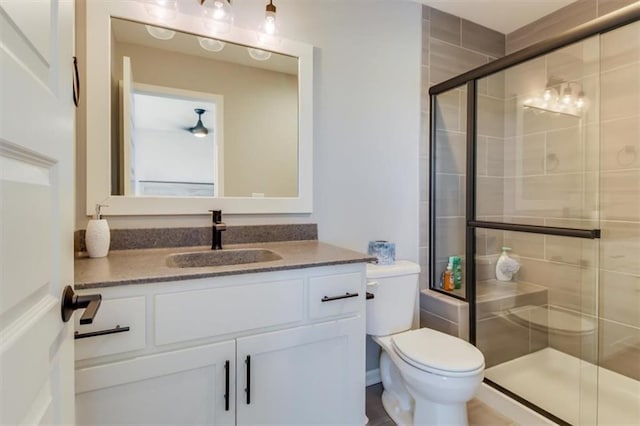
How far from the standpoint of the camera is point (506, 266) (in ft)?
7.08

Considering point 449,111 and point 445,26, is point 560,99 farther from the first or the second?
point 445,26

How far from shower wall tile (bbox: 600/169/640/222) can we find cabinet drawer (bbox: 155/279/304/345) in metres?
1.73

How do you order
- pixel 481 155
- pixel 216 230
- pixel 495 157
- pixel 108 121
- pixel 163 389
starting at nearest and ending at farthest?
pixel 163 389 → pixel 108 121 → pixel 216 230 → pixel 481 155 → pixel 495 157

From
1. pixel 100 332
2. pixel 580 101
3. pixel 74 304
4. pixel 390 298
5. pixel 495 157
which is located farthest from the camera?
pixel 495 157

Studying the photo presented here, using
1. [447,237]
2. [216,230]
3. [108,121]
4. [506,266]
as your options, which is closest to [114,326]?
[216,230]

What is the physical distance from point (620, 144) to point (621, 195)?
291 mm

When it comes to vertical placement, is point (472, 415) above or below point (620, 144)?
below

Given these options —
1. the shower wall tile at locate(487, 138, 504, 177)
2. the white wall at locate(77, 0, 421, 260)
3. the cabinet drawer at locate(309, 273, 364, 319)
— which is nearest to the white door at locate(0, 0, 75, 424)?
the cabinet drawer at locate(309, 273, 364, 319)

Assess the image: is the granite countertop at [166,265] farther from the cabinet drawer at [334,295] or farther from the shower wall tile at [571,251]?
the shower wall tile at [571,251]

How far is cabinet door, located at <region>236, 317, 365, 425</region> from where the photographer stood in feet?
3.84

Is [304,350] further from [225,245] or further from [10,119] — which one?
[10,119]

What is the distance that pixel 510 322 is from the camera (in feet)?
6.84

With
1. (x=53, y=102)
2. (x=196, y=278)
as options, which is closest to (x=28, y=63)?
(x=53, y=102)

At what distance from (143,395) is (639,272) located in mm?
2383
